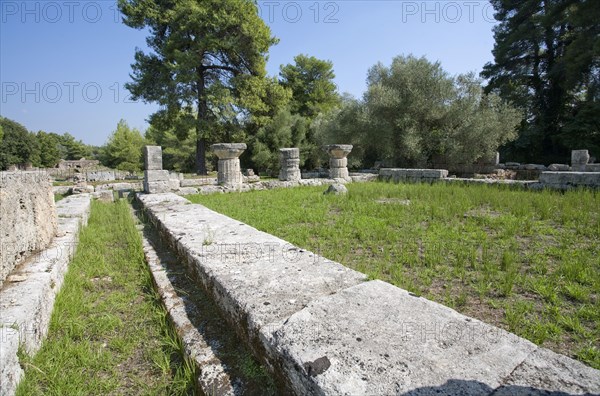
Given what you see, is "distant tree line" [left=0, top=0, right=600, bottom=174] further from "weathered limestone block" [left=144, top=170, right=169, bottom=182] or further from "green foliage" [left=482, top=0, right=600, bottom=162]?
"weathered limestone block" [left=144, top=170, right=169, bottom=182]

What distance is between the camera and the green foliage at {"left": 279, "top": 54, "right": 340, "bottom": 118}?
28672 mm

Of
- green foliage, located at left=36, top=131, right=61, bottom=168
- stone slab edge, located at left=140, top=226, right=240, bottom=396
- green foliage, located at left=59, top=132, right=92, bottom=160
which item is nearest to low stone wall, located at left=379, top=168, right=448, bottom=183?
stone slab edge, located at left=140, top=226, right=240, bottom=396

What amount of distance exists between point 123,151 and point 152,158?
→ 31.4 metres

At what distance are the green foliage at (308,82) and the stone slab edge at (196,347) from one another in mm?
26925

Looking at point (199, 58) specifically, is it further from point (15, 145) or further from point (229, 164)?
point (15, 145)

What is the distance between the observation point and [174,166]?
92.0ft

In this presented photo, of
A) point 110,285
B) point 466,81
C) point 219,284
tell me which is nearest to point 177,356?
point 219,284

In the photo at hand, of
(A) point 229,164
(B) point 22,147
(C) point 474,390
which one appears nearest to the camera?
(C) point 474,390

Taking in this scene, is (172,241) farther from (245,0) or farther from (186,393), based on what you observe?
(245,0)

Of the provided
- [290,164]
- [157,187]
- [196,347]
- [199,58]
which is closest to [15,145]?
[199,58]

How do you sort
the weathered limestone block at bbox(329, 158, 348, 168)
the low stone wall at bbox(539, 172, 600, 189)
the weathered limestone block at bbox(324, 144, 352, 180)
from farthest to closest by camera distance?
the weathered limestone block at bbox(329, 158, 348, 168) → the weathered limestone block at bbox(324, 144, 352, 180) → the low stone wall at bbox(539, 172, 600, 189)

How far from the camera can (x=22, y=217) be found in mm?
2816

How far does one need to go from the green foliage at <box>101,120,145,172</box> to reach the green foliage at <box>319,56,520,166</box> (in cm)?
2870

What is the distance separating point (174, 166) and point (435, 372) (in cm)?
2937
